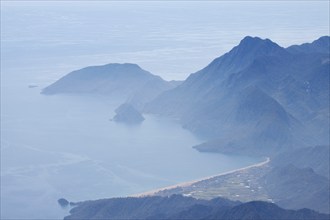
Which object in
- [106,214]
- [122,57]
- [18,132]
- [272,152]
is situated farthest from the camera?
[122,57]

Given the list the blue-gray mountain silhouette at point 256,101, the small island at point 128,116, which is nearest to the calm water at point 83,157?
the small island at point 128,116

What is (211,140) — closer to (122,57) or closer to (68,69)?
(68,69)

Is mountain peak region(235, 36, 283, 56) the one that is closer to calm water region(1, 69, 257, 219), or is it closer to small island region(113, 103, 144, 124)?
calm water region(1, 69, 257, 219)

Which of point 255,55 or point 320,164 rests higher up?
point 255,55

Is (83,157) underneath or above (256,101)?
underneath

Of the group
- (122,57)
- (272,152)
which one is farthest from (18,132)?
(122,57)

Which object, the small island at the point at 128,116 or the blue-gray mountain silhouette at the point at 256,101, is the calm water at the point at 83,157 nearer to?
the small island at the point at 128,116

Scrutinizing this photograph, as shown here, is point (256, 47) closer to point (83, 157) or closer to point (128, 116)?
point (128, 116)

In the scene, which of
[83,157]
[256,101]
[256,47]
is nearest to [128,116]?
[256,101]

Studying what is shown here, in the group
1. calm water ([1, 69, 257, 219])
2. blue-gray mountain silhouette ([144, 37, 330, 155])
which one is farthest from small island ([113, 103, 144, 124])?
blue-gray mountain silhouette ([144, 37, 330, 155])
